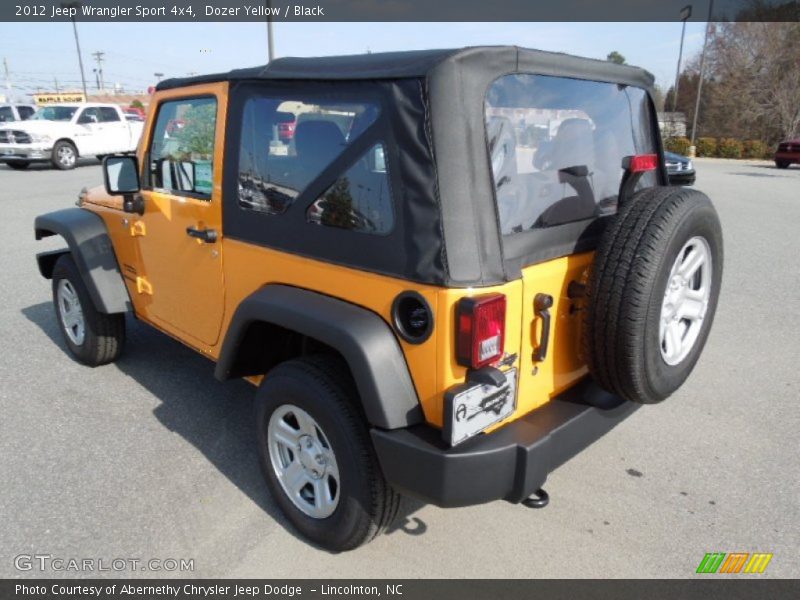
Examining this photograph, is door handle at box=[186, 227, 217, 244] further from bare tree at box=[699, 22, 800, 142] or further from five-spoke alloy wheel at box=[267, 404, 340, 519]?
bare tree at box=[699, 22, 800, 142]

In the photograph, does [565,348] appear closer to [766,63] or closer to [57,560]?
[57,560]

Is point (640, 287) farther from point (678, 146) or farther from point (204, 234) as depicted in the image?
point (678, 146)

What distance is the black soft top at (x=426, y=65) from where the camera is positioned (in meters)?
1.93

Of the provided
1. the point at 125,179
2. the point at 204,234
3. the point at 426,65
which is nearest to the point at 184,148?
the point at 125,179

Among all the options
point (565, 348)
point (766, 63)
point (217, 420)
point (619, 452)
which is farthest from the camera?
point (766, 63)

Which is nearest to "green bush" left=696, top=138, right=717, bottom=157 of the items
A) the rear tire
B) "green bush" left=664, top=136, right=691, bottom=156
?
"green bush" left=664, top=136, right=691, bottom=156

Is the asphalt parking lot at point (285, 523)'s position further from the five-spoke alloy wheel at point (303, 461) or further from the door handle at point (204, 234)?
the door handle at point (204, 234)

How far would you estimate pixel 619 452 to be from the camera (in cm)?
319

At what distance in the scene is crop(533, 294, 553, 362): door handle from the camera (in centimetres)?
213

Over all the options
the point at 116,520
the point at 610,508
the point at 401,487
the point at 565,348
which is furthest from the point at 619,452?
the point at 116,520

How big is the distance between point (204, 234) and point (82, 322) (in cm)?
193

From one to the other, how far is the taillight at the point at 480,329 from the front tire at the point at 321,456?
0.54 meters

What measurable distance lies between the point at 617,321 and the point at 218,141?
1919 mm

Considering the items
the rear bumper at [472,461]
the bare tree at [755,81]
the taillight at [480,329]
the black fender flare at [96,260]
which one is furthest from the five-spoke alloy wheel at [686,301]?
the bare tree at [755,81]
